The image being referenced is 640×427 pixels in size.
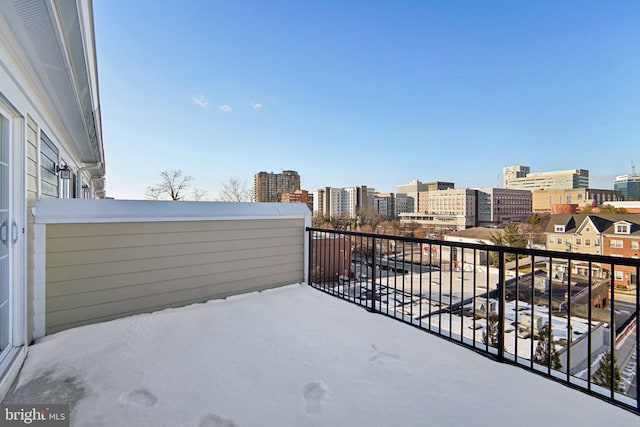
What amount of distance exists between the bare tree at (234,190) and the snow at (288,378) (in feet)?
58.3

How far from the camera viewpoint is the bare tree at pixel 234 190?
19408 millimetres

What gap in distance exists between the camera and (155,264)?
2.67 metres

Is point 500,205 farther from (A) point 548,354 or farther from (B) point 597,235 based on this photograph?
(A) point 548,354

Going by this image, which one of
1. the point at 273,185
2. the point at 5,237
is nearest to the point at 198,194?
the point at 273,185

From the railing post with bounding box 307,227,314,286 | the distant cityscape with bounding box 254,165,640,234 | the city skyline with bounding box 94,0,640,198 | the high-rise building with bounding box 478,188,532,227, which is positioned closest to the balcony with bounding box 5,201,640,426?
the railing post with bounding box 307,227,314,286

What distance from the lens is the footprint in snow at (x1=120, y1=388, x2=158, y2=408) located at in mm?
1364

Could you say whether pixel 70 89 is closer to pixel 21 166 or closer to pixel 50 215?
pixel 21 166

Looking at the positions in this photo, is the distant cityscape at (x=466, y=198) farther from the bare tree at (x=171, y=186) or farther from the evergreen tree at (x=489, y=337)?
the evergreen tree at (x=489, y=337)

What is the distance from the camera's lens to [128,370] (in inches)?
65.3

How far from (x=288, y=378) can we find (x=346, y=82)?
11.7 meters

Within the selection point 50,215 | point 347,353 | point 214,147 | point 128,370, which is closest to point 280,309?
point 347,353

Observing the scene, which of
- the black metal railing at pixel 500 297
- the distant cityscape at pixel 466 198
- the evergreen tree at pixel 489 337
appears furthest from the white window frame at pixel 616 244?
the evergreen tree at pixel 489 337

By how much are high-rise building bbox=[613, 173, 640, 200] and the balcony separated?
4238 cm

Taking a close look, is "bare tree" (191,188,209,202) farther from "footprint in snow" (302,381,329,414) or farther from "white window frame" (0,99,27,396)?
"footprint in snow" (302,381,329,414)
